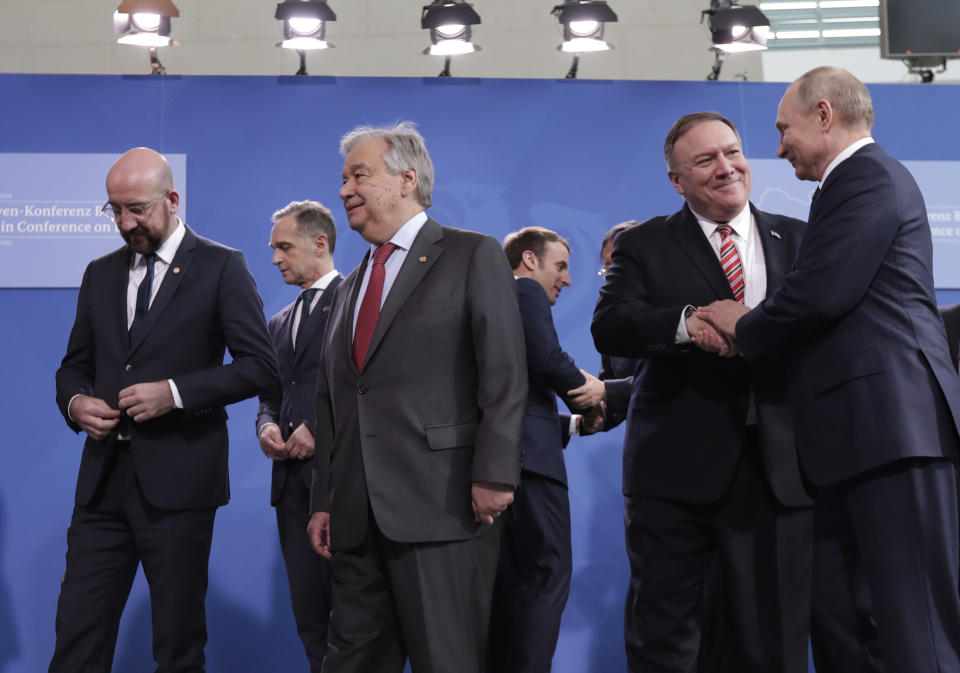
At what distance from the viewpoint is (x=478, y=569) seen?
2736 millimetres

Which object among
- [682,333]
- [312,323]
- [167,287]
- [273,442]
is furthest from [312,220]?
[682,333]

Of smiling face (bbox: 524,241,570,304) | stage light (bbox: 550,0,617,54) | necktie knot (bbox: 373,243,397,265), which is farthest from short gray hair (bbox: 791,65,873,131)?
stage light (bbox: 550,0,617,54)

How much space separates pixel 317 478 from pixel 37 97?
12.0 feet

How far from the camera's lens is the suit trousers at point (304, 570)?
443cm

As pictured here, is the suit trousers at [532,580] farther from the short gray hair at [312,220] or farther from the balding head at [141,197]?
the balding head at [141,197]

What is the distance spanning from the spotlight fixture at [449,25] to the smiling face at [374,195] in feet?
10.7

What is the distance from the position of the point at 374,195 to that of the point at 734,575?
1422 millimetres

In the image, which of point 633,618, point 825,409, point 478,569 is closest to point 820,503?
point 825,409

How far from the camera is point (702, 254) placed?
123 inches

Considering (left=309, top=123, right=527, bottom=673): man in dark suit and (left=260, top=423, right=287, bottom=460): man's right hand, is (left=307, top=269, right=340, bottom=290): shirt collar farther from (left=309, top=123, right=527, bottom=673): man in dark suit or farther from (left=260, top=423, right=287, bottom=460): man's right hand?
(left=309, top=123, right=527, bottom=673): man in dark suit

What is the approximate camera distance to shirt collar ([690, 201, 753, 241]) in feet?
10.3

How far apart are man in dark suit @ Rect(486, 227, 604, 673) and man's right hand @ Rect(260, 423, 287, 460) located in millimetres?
987

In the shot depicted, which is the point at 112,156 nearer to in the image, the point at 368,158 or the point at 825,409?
the point at 368,158

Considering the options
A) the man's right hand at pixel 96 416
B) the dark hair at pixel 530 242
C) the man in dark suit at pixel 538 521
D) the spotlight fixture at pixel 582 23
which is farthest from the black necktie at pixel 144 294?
the spotlight fixture at pixel 582 23
